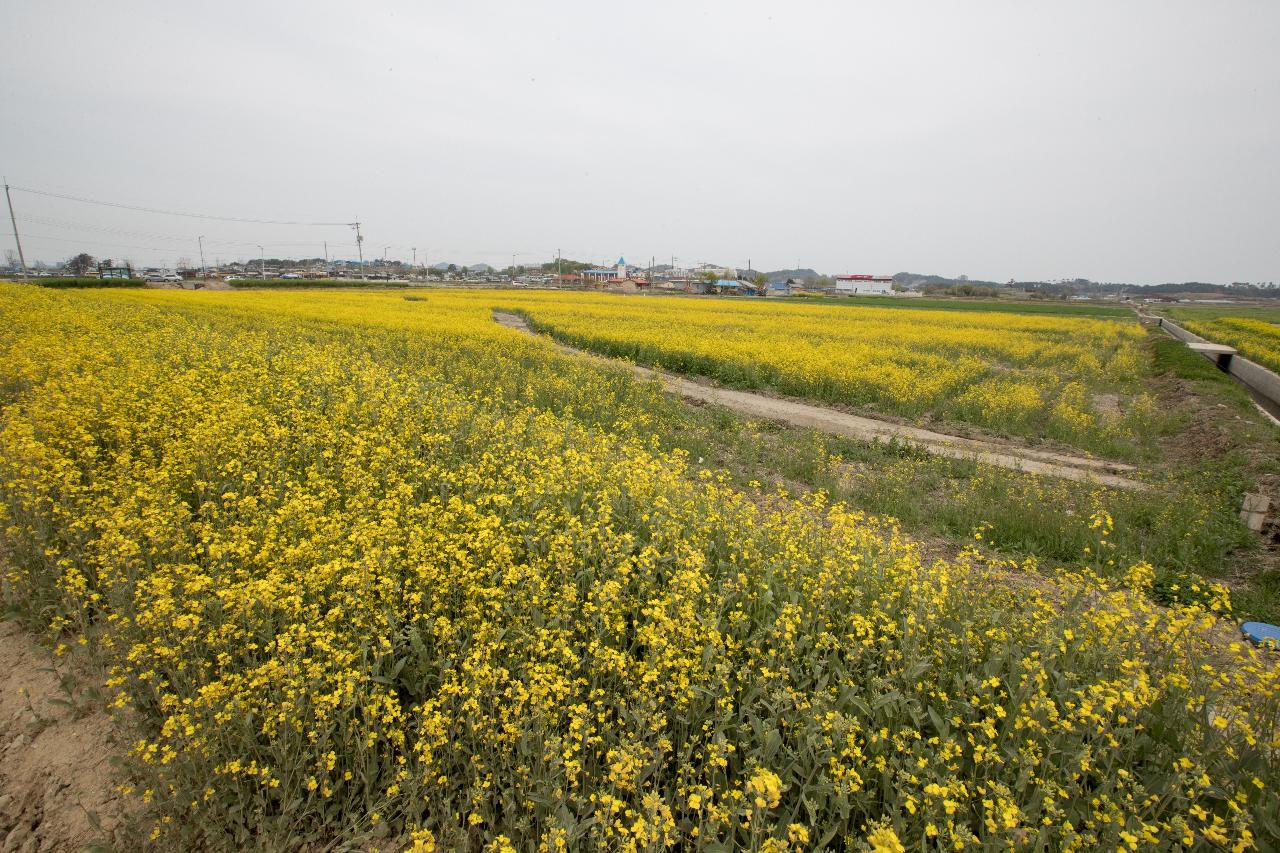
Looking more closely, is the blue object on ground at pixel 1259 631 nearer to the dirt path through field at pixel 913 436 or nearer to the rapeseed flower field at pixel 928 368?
the dirt path through field at pixel 913 436

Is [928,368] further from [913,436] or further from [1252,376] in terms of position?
[1252,376]

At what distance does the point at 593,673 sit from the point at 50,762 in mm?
3166

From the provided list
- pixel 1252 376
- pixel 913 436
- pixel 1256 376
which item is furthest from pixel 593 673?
pixel 1252 376

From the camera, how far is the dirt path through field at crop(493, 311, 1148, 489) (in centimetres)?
998

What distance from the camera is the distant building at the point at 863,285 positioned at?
11971 cm

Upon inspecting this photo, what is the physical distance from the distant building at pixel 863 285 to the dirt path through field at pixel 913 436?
364 ft

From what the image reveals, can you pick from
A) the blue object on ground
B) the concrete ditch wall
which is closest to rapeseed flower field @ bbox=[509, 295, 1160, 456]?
the concrete ditch wall

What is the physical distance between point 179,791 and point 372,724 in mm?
892

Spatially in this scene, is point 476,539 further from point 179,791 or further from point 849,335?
point 849,335

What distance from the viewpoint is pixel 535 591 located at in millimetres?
3729

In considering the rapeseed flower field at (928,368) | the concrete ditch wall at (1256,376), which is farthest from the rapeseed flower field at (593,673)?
the concrete ditch wall at (1256,376)

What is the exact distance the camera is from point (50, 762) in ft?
10.7

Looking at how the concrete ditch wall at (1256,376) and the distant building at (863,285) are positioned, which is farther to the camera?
the distant building at (863,285)

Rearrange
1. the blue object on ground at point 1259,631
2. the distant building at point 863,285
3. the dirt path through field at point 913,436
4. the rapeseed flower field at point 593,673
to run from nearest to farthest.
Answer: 1. the rapeseed flower field at point 593,673
2. the blue object on ground at point 1259,631
3. the dirt path through field at point 913,436
4. the distant building at point 863,285
